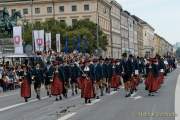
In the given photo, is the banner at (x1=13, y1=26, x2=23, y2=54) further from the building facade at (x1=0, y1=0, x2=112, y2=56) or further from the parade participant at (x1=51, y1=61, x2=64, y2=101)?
the building facade at (x1=0, y1=0, x2=112, y2=56)

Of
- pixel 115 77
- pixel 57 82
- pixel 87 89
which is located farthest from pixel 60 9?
pixel 87 89

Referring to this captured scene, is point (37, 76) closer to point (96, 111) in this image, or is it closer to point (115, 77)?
point (115, 77)

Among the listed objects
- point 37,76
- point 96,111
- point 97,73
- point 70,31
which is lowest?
point 96,111

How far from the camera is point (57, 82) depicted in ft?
79.2

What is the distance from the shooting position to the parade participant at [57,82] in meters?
24.1

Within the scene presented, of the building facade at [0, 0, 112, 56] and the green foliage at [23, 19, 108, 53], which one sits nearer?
the green foliage at [23, 19, 108, 53]

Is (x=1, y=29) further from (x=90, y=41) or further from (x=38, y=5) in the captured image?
(x=38, y=5)

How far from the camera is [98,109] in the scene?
19141 millimetres

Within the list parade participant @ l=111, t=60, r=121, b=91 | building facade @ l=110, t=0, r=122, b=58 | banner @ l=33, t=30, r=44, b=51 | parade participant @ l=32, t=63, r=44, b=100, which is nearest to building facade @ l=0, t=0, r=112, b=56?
building facade @ l=110, t=0, r=122, b=58

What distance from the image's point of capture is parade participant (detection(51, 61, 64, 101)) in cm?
2408

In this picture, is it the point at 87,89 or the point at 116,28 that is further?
A: the point at 116,28

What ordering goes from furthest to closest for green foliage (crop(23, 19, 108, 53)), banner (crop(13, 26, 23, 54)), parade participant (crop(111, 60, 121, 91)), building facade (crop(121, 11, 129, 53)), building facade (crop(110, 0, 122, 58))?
1. building facade (crop(121, 11, 129, 53))
2. building facade (crop(110, 0, 122, 58))
3. green foliage (crop(23, 19, 108, 53))
4. banner (crop(13, 26, 23, 54))
5. parade participant (crop(111, 60, 121, 91))

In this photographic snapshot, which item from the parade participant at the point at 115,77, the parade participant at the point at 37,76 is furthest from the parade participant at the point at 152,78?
the parade participant at the point at 37,76

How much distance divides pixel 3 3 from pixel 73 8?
1477 cm
